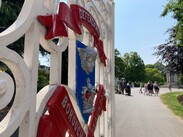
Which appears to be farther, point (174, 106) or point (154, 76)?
point (154, 76)

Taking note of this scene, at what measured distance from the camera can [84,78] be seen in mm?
2051

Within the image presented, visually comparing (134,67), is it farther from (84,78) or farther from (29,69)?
(29,69)

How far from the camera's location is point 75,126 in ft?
6.04

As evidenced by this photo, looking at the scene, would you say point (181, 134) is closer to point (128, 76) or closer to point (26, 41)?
point (26, 41)

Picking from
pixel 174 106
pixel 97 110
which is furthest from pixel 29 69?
pixel 174 106

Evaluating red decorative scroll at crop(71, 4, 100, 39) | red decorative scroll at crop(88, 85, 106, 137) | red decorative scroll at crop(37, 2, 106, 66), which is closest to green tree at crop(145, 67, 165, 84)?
red decorative scroll at crop(88, 85, 106, 137)

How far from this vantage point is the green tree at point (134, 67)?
69625mm

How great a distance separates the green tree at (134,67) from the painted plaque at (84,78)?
219 feet

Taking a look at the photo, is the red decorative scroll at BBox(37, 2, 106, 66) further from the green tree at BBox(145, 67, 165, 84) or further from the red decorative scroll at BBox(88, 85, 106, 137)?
the green tree at BBox(145, 67, 165, 84)

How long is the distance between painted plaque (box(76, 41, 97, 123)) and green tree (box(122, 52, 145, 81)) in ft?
219

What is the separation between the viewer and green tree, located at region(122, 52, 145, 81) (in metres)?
69.6

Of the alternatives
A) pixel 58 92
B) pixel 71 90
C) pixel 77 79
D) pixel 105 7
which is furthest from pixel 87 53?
pixel 105 7

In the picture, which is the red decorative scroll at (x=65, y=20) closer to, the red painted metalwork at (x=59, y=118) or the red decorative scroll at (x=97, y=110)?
the red painted metalwork at (x=59, y=118)

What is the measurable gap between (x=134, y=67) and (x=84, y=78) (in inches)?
2786
